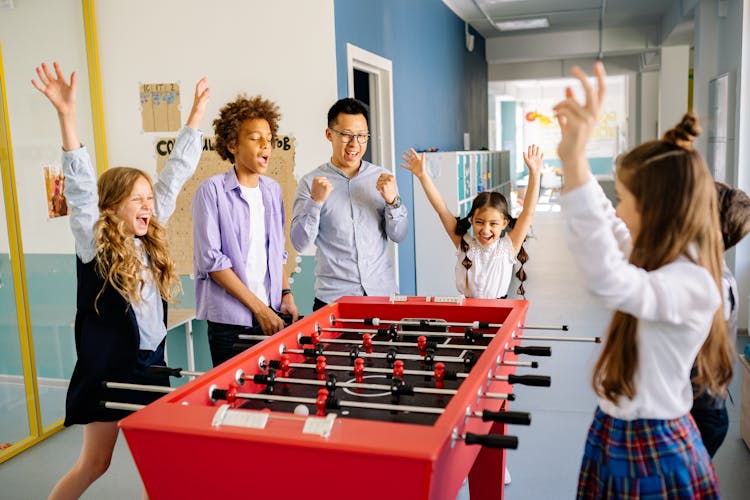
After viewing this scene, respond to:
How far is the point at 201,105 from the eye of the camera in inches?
97.0

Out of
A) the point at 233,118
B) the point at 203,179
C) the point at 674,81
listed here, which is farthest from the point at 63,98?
the point at 674,81

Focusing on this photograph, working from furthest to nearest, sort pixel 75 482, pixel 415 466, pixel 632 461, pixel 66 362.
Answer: pixel 66 362 → pixel 75 482 → pixel 632 461 → pixel 415 466

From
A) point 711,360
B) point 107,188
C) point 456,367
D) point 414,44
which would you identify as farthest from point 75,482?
point 414,44

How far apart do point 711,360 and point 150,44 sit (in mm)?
3670

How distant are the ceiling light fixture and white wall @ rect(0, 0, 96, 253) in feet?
20.1

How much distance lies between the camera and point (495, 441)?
4.72ft

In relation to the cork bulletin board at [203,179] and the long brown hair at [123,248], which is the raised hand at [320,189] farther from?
the cork bulletin board at [203,179]

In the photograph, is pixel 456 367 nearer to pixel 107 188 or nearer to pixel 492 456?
pixel 492 456

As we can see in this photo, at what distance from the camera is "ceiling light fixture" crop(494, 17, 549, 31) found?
8.80 m

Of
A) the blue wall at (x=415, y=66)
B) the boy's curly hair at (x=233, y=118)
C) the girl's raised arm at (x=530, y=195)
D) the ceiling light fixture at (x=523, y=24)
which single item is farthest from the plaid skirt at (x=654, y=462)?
the ceiling light fixture at (x=523, y=24)

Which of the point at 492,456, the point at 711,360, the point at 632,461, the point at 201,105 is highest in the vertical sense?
the point at 201,105

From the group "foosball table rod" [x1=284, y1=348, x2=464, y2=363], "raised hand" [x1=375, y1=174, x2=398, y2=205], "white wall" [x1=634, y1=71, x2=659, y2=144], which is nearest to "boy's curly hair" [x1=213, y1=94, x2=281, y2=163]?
"raised hand" [x1=375, y1=174, x2=398, y2=205]

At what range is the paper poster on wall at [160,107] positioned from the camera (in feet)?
13.9

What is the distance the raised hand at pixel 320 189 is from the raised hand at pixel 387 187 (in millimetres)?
211
